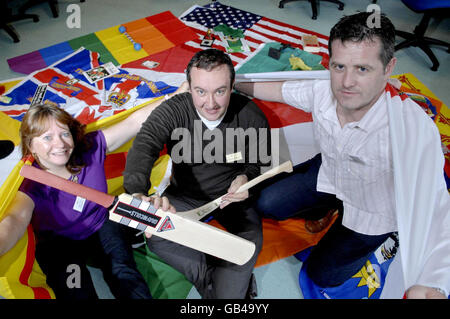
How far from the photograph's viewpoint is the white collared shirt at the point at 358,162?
1.54m

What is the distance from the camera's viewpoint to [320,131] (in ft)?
5.85

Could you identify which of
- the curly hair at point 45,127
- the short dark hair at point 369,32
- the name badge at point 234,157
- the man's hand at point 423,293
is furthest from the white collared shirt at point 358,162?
the curly hair at point 45,127

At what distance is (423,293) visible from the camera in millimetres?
1096

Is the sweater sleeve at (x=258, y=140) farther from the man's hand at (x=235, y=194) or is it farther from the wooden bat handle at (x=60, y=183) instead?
the wooden bat handle at (x=60, y=183)

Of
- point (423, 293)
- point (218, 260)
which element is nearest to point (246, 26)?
point (218, 260)

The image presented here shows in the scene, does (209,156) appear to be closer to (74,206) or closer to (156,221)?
(156,221)

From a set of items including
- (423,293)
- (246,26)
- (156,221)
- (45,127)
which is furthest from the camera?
(246,26)

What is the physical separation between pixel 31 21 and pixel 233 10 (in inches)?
94.6

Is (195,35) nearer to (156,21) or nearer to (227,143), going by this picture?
(156,21)

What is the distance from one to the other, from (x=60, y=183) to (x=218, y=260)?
90 cm

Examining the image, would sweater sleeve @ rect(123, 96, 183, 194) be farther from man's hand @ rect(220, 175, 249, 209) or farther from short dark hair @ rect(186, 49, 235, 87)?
man's hand @ rect(220, 175, 249, 209)

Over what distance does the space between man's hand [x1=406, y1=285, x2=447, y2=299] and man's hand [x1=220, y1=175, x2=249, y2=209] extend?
818mm

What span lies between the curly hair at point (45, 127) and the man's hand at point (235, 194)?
698 millimetres
